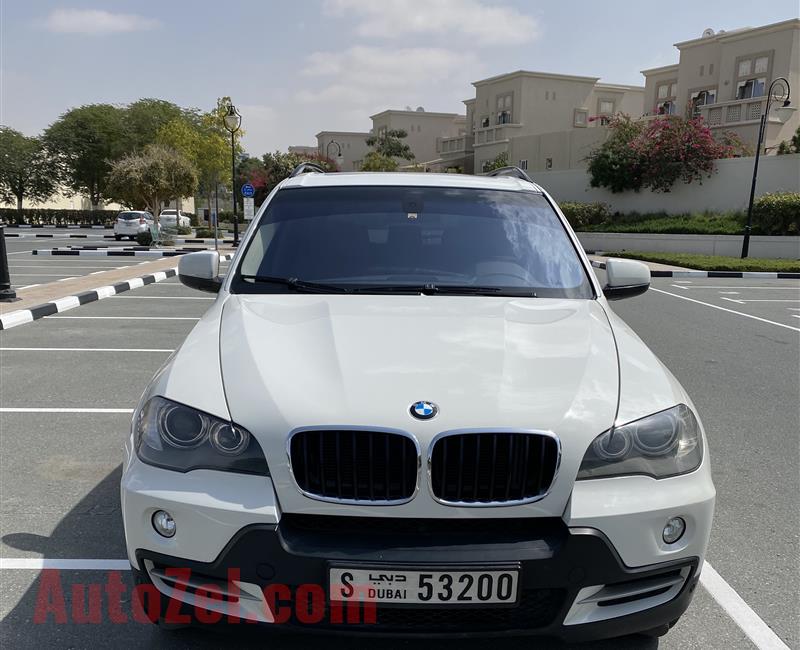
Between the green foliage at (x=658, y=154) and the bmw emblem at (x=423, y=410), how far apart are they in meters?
29.7

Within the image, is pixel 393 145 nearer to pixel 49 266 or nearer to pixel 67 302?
pixel 49 266

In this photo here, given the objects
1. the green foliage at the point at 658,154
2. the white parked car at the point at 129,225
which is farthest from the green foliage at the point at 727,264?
the white parked car at the point at 129,225

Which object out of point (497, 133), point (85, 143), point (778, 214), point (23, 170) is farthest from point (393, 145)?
point (778, 214)

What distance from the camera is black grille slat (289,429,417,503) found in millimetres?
2051

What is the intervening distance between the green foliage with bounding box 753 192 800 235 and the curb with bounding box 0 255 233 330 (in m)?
21.2

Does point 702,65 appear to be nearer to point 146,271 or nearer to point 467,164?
point 467,164

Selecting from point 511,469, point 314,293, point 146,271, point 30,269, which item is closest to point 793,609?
point 511,469

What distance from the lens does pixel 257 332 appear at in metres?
2.56

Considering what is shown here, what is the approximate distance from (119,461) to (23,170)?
63.3 m

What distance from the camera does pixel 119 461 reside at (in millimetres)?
4258

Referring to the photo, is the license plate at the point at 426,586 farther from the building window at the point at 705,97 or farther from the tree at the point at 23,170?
the tree at the point at 23,170

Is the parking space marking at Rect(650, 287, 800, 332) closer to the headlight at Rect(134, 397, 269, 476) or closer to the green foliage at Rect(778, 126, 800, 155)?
the headlight at Rect(134, 397, 269, 476)

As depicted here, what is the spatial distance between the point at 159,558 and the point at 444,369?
3.51 ft

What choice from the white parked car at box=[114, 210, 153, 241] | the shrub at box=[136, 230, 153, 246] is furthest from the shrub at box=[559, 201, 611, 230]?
the white parked car at box=[114, 210, 153, 241]
